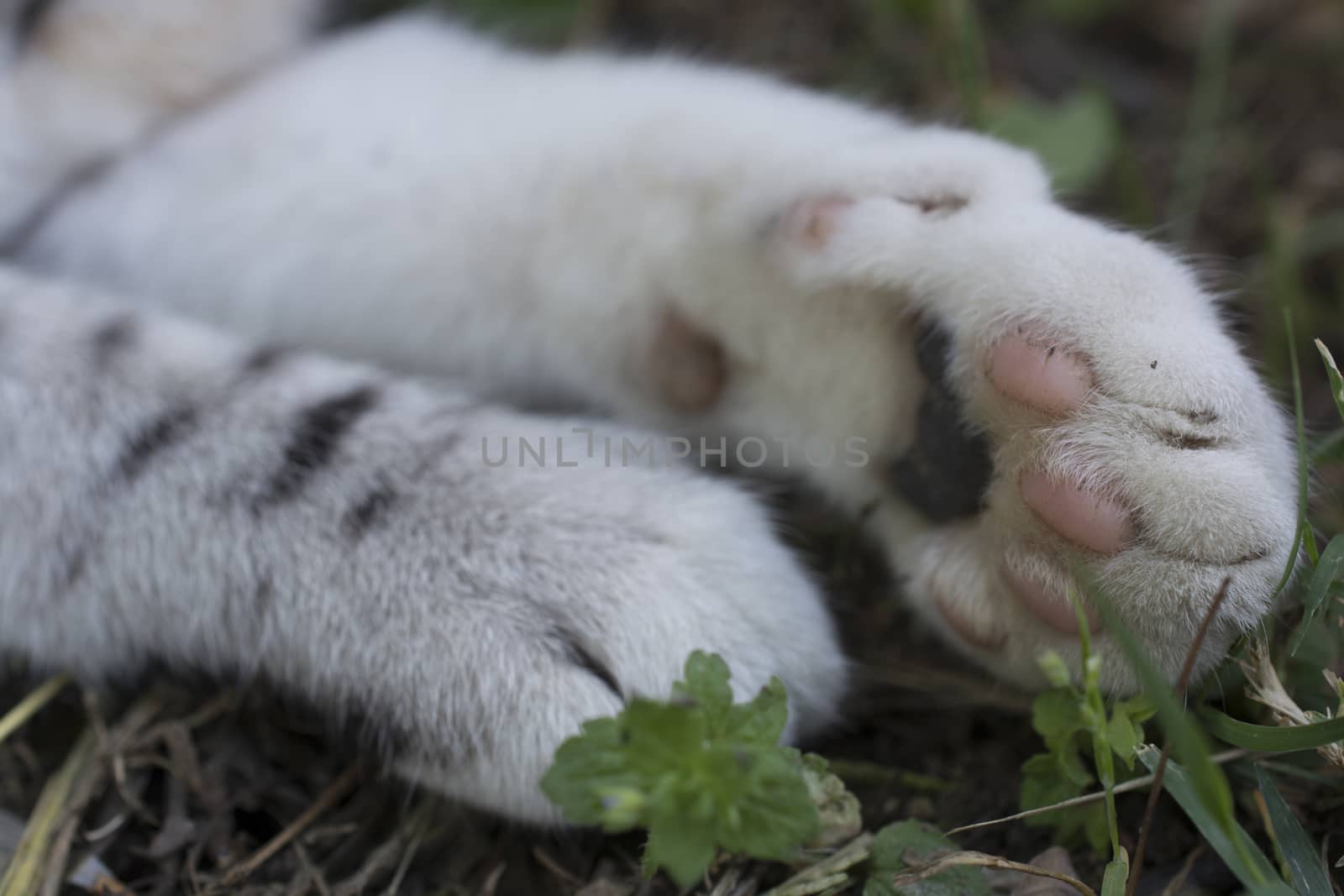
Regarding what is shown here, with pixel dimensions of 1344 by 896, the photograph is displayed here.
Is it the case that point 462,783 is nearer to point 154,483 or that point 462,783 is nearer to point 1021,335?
point 154,483

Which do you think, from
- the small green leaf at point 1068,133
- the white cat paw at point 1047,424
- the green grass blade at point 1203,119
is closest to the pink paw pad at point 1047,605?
the white cat paw at point 1047,424

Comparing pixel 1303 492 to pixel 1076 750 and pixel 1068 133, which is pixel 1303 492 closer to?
pixel 1076 750

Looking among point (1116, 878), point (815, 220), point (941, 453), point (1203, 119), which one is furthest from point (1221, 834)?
point (1203, 119)

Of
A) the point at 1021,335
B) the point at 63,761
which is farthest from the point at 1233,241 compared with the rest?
the point at 63,761

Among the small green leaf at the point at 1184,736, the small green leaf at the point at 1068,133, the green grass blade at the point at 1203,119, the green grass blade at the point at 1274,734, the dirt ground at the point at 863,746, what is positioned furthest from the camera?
the green grass blade at the point at 1203,119

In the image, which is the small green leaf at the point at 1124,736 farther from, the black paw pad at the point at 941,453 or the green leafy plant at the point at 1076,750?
the black paw pad at the point at 941,453

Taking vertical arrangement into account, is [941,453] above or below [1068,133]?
below
